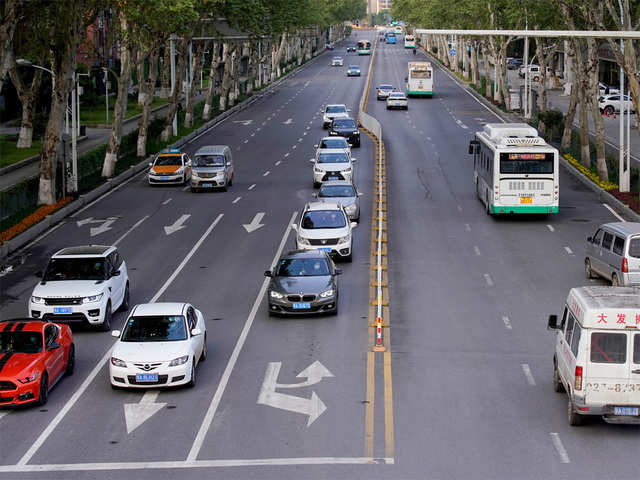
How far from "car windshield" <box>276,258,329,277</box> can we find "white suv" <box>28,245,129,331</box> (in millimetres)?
4154

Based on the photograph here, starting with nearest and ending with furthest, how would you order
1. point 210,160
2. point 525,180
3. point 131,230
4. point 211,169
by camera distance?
1. point 525,180
2. point 131,230
3. point 211,169
4. point 210,160

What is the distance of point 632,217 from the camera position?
3978cm

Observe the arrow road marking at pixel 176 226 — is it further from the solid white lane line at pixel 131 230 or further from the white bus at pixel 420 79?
the white bus at pixel 420 79

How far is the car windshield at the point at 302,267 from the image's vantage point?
26656mm

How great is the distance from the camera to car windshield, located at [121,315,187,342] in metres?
20.9

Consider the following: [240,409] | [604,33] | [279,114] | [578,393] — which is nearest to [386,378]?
[240,409]

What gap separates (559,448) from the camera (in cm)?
1672

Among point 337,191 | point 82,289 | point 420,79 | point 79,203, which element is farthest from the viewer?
point 420,79

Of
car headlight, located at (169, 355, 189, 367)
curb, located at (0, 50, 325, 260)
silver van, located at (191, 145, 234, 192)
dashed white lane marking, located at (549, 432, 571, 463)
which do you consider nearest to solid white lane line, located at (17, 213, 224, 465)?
car headlight, located at (169, 355, 189, 367)

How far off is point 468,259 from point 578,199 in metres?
13.6

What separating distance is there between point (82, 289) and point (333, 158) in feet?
79.8

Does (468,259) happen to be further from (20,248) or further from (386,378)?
(20,248)

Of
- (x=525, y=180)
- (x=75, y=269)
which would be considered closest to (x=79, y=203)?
(x=525, y=180)

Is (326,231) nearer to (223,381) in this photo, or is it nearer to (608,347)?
(223,381)
